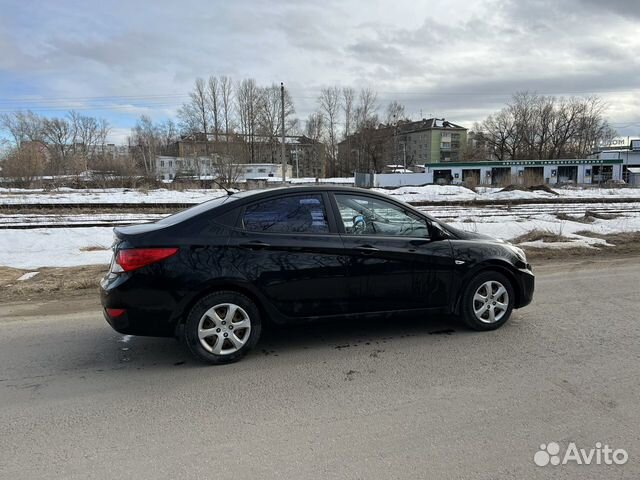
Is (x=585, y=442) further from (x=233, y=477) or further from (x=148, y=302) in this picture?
(x=148, y=302)

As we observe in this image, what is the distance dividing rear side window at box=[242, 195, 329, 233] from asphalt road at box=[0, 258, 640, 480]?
125cm

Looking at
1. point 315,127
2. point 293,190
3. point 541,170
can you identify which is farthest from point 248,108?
point 293,190

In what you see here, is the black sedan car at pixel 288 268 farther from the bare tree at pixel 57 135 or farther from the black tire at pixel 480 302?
the bare tree at pixel 57 135

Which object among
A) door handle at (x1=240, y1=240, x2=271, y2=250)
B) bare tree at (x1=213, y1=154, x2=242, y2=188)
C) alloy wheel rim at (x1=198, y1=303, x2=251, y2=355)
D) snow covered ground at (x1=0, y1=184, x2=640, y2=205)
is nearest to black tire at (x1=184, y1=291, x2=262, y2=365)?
alloy wheel rim at (x1=198, y1=303, x2=251, y2=355)

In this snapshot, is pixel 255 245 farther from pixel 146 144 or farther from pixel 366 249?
pixel 146 144

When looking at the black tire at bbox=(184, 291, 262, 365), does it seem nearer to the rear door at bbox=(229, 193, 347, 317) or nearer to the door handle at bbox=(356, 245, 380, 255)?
the rear door at bbox=(229, 193, 347, 317)

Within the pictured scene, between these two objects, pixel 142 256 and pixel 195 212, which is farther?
pixel 195 212

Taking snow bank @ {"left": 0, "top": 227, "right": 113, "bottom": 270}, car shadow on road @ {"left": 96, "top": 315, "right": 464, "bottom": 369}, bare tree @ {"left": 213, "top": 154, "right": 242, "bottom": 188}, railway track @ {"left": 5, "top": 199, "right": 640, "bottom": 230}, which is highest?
bare tree @ {"left": 213, "top": 154, "right": 242, "bottom": 188}

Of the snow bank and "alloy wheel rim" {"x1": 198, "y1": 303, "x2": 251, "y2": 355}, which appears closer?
"alloy wheel rim" {"x1": 198, "y1": 303, "x2": 251, "y2": 355}

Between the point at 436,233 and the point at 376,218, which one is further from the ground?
the point at 376,218

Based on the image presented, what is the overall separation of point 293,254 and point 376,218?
100 centimetres

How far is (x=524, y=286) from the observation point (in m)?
5.31

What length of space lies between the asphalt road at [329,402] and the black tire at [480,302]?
0.41 feet

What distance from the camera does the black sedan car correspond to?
13.6ft
